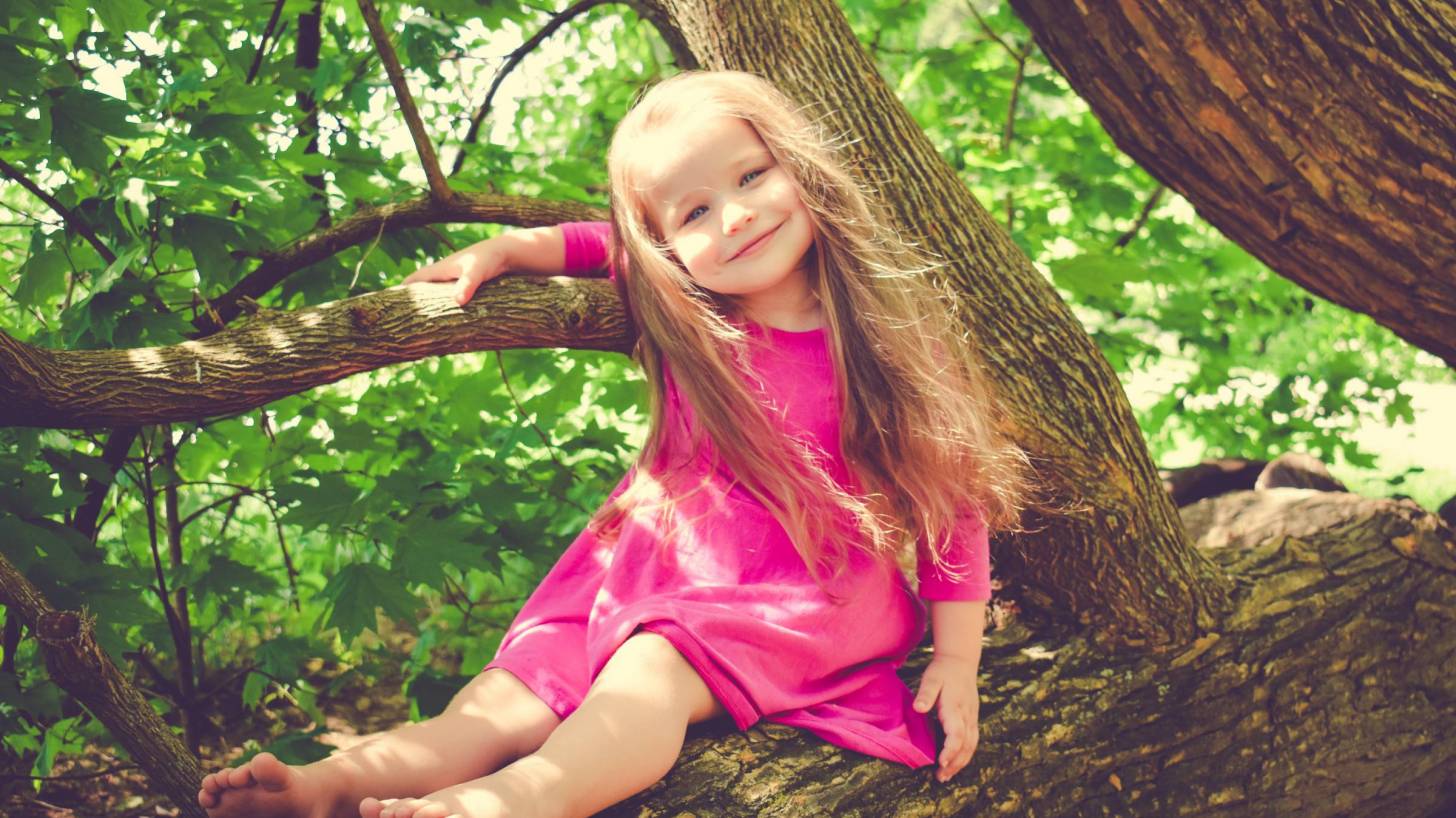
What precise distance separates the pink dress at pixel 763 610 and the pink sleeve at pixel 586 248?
0.13 meters

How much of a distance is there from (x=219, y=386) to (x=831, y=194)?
113 centimetres

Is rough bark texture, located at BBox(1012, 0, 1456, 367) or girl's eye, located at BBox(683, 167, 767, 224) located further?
rough bark texture, located at BBox(1012, 0, 1456, 367)

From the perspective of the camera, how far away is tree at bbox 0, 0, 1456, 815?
191 centimetres

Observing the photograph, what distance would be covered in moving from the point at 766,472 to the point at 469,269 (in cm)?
67

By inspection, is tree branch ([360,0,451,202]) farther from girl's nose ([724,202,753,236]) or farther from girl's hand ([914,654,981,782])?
girl's hand ([914,654,981,782])

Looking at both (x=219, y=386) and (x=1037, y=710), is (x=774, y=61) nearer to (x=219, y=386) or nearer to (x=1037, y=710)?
(x=219, y=386)

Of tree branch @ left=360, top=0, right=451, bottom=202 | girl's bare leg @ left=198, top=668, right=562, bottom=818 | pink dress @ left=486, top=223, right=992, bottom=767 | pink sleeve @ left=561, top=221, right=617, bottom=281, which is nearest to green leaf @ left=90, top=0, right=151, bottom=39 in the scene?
tree branch @ left=360, top=0, right=451, bottom=202

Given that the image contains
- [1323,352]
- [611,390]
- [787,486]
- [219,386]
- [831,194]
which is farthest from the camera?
[1323,352]

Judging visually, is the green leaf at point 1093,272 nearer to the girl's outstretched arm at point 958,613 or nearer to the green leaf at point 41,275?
the girl's outstretched arm at point 958,613

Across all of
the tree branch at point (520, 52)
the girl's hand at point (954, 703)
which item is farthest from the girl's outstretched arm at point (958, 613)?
the tree branch at point (520, 52)

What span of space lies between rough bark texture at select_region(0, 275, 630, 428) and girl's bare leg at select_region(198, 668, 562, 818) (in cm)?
60

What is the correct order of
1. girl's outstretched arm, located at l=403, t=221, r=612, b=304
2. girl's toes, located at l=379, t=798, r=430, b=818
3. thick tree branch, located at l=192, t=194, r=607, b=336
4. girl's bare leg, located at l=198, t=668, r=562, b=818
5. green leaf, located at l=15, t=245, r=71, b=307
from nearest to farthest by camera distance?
girl's toes, located at l=379, t=798, r=430, b=818, girl's bare leg, located at l=198, t=668, r=562, b=818, girl's outstretched arm, located at l=403, t=221, r=612, b=304, green leaf, located at l=15, t=245, r=71, b=307, thick tree branch, located at l=192, t=194, r=607, b=336

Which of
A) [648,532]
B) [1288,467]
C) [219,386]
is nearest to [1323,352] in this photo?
[1288,467]

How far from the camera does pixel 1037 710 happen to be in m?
2.11
